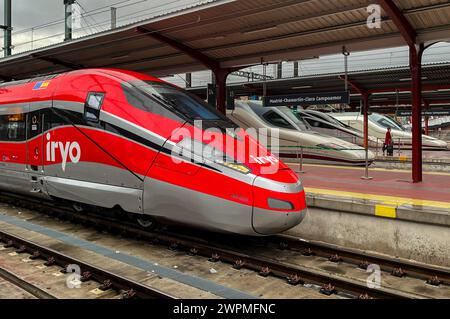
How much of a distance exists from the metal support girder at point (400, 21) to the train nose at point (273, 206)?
441 cm

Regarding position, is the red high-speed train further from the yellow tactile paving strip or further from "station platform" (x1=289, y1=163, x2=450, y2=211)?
"station platform" (x1=289, y1=163, x2=450, y2=211)

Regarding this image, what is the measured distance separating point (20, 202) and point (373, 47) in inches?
372

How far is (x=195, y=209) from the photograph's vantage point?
6.04 m

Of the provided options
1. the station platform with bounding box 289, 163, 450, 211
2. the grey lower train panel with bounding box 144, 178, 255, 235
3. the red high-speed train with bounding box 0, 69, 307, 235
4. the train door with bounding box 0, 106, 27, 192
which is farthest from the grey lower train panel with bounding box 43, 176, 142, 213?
the station platform with bounding box 289, 163, 450, 211

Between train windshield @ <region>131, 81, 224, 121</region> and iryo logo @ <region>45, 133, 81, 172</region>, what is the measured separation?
165cm

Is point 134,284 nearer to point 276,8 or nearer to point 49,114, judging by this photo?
point 49,114

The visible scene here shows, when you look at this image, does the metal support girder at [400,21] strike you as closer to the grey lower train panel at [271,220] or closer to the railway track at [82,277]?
the grey lower train panel at [271,220]

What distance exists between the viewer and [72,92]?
775cm

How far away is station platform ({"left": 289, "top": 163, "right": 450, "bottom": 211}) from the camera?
7507 mm

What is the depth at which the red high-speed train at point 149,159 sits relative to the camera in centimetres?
586

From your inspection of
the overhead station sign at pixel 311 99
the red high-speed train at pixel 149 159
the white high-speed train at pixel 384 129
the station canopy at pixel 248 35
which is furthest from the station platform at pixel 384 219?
the white high-speed train at pixel 384 129
